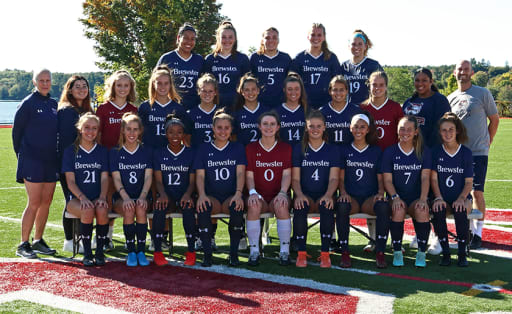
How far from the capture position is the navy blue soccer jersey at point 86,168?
5.29 metres

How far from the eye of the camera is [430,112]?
577 centimetres

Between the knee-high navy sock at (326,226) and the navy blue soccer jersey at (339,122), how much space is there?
3.28ft

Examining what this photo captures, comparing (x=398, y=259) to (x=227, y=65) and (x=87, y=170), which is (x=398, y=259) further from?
(x=87, y=170)

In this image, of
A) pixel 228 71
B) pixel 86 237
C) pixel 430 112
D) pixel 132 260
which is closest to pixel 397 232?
pixel 430 112

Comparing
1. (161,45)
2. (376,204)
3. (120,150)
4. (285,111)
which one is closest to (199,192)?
(120,150)

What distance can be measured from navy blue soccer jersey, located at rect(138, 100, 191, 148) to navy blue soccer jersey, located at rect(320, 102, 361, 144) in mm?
1544

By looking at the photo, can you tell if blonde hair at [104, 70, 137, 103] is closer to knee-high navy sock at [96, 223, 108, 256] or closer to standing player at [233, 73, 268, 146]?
standing player at [233, 73, 268, 146]

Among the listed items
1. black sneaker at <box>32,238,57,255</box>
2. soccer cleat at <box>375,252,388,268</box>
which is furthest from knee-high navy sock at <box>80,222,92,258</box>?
soccer cleat at <box>375,252,388,268</box>

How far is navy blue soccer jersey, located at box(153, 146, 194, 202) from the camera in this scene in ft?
17.8

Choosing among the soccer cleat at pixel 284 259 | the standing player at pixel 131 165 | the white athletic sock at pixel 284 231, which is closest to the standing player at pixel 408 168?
the white athletic sock at pixel 284 231

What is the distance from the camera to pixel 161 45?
28.2 m

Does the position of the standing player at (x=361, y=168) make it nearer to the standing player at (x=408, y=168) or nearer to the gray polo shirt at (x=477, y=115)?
the standing player at (x=408, y=168)

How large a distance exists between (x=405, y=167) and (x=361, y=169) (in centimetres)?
44

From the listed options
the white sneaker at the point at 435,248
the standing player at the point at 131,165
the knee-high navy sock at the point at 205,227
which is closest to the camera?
A: the knee-high navy sock at the point at 205,227
